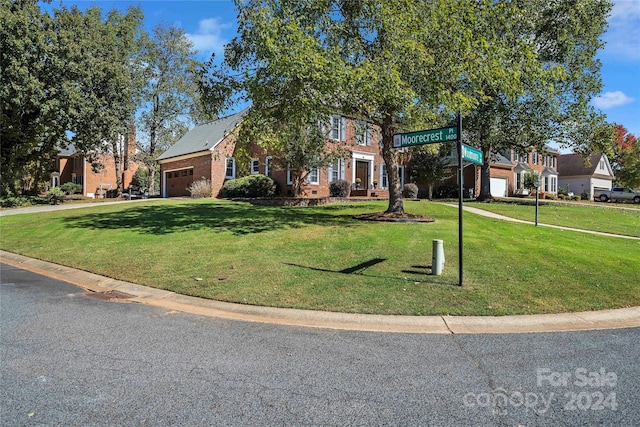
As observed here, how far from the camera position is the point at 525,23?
2242 cm

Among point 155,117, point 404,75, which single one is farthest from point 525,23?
point 155,117

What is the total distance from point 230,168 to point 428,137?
25470 millimetres

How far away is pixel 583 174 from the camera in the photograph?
5241cm

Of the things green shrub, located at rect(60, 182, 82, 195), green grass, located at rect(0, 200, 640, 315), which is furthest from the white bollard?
green shrub, located at rect(60, 182, 82, 195)

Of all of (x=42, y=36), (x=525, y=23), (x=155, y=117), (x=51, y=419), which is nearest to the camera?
(x=51, y=419)

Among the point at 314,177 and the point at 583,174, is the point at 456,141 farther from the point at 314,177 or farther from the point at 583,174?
the point at 583,174

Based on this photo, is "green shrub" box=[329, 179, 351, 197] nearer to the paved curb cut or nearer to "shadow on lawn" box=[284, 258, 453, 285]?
"shadow on lawn" box=[284, 258, 453, 285]

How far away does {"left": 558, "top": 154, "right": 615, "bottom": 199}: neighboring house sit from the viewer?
52188 millimetres

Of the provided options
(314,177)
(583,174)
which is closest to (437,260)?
(314,177)

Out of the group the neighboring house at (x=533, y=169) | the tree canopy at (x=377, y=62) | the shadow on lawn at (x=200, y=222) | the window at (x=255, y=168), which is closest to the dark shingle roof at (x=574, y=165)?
the neighboring house at (x=533, y=169)

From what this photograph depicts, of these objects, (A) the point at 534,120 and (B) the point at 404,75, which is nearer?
(B) the point at 404,75

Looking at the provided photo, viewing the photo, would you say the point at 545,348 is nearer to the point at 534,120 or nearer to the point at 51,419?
the point at 51,419

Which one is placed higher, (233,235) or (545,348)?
(233,235)

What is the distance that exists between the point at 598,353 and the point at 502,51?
31.7ft
